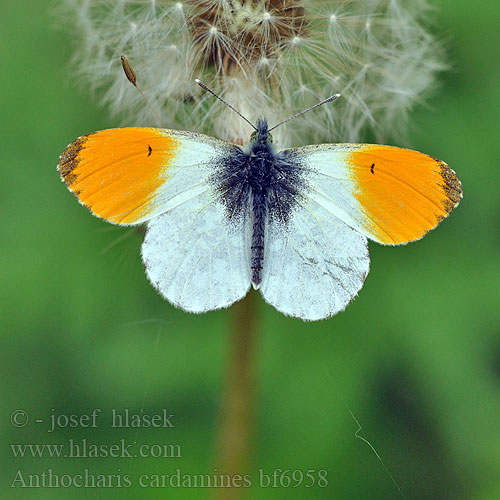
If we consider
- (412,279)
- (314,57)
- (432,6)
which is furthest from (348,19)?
(412,279)

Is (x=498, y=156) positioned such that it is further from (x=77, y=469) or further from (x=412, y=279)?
(x=77, y=469)

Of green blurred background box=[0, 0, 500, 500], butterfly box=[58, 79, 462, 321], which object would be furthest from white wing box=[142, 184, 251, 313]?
green blurred background box=[0, 0, 500, 500]

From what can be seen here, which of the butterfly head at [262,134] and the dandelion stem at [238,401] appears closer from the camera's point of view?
the butterfly head at [262,134]

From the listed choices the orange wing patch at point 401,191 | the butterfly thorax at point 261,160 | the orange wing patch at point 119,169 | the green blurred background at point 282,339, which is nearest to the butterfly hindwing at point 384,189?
the orange wing patch at point 401,191

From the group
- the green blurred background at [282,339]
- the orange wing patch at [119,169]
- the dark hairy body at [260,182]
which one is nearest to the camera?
the orange wing patch at [119,169]

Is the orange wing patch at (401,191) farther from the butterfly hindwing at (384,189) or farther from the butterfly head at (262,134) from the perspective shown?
the butterfly head at (262,134)

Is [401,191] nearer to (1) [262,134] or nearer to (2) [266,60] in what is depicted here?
(1) [262,134]

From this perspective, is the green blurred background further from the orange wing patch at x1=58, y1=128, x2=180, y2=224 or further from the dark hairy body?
the orange wing patch at x1=58, y1=128, x2=180, y2=224
